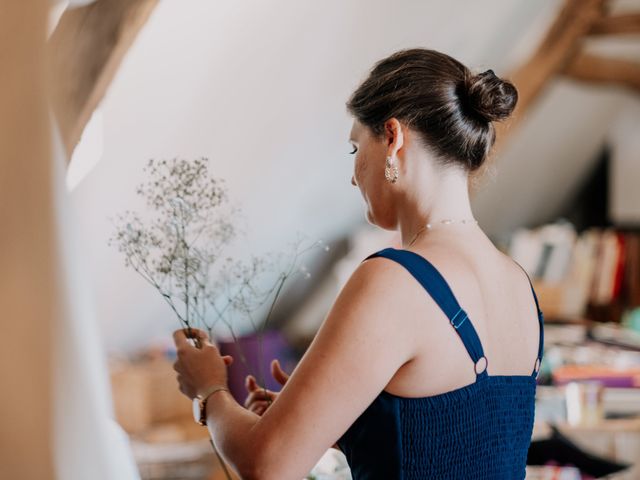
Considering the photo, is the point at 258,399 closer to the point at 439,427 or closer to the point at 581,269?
the point at 439,427

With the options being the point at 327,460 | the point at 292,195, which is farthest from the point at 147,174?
the point at 292,195

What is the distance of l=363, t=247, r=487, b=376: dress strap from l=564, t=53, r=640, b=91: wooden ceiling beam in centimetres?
432

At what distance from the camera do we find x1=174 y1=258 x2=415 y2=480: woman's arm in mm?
932

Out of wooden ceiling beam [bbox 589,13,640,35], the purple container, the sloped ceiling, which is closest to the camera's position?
the purple container

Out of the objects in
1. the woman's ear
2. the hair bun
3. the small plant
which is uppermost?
the hair bun

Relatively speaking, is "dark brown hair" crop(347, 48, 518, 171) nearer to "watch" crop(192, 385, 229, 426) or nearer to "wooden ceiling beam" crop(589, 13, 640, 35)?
"watch" crop(192, 385, 229, 426)

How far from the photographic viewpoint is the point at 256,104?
2617 mm

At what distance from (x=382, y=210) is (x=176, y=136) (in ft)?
2.74

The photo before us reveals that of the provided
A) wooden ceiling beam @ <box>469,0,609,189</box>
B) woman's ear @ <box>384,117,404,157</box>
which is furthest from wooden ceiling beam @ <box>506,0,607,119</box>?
woman's ear @ <box>384,117,404,157</box>

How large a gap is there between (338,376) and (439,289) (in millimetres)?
155

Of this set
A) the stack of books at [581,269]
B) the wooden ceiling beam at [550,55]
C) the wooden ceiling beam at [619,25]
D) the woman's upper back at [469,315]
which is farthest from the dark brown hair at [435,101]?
the wooden ceiling beam at [619,25]

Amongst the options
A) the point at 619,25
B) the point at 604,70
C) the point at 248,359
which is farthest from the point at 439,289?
the point at 604,70

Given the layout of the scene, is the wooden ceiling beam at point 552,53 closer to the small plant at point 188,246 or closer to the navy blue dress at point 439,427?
the small plant at point 188,246

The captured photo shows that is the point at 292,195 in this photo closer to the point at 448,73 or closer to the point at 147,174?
the point at 147,174
